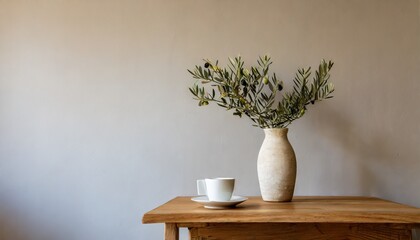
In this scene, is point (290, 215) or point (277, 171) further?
point (277, 171)

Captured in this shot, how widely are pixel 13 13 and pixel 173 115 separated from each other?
76 centimetres

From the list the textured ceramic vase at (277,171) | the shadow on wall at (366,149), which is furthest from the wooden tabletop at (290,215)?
the shadow on wall at (366,149)

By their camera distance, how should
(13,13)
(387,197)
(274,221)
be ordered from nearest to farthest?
(274,221) → (387,197) → (13,13)

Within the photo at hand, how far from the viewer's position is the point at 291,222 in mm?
906

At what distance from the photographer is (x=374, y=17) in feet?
4.65

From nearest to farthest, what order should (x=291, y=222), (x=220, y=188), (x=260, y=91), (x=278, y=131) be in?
(x=291, y=222)
(x=220, y=188)
(x=278, y=131)
(x=260, y=91)

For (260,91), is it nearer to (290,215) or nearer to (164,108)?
(164,108)

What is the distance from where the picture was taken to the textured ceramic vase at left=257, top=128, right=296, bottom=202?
113 centimetres

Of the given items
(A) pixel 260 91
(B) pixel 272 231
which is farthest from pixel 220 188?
(A) pixel 260 91

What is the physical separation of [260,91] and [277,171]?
0.35 m

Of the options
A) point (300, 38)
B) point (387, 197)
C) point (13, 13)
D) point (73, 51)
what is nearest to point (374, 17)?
point (300, 38)

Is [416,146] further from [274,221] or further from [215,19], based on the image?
[215,19]

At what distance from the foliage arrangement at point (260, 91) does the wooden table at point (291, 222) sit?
0.33 metres

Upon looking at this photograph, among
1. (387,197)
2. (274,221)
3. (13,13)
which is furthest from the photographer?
(13,13)
